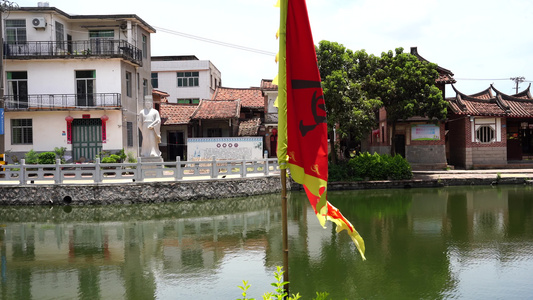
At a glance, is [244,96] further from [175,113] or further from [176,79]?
[176,79]

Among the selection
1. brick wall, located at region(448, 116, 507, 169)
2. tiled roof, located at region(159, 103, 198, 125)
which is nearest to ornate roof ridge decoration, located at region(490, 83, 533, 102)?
brick wall, located at region(448, 116, 507, 169)

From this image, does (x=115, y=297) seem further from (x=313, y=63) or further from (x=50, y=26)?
(x=50, y=26)

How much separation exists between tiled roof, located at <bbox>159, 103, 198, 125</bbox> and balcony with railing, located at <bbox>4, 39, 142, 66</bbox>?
578 centimetres

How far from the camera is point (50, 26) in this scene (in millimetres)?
22281

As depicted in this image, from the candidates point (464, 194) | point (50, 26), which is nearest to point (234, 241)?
point (464, 194)

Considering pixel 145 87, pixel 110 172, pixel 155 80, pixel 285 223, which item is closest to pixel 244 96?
pixel 155 80

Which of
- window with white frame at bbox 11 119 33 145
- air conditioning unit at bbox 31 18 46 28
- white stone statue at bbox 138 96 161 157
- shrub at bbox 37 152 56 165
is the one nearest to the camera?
white stone statue at bbox 138 96 161 157

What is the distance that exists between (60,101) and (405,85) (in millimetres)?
16714

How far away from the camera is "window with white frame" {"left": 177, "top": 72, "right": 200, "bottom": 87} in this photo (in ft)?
116

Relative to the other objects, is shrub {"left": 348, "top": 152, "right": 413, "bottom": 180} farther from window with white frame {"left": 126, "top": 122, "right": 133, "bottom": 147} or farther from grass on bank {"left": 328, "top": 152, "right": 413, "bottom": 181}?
window with white frame {"left": 126, "top": 122, "right": 133, "bottom": 147}

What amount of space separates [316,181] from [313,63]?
112cm

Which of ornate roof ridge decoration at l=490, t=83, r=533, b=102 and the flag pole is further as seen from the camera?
ornate roof ridge decoration at l=490, t=83, r=533, b=102

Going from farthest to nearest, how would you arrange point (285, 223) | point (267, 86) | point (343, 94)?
point (267, 86) → point (343, 94) → point (285, 223)

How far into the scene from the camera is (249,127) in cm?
2914
